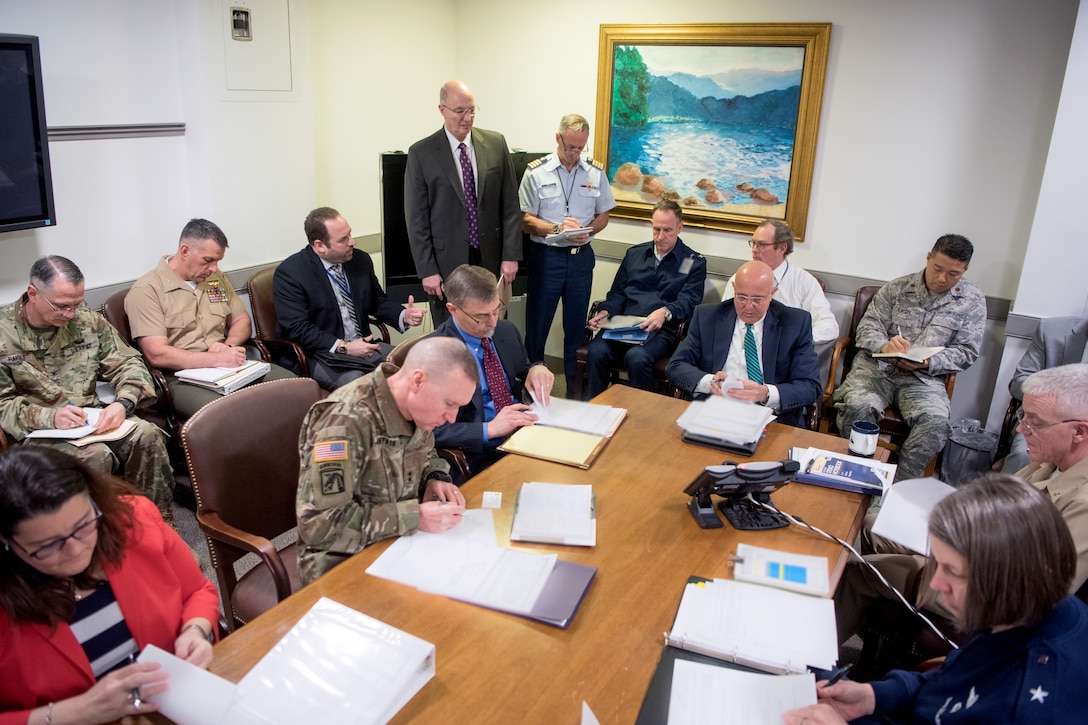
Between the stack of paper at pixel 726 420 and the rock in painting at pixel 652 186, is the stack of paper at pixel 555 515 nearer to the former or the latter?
the stack of paper at pixel 726 420

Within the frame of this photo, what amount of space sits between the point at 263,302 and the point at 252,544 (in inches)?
87.8

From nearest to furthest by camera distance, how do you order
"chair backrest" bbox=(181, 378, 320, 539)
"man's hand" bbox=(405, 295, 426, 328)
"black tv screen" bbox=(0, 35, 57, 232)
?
"chair backrest" bbox=(181, 378, 320, 539) → "black tv screen" bbox=(0, 35, 57, 232) → "man's hand" bbox=(405, 295, 426, 328)

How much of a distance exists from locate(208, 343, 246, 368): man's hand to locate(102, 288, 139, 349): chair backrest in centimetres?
35

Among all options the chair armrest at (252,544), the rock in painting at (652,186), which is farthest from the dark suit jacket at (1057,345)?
the chair armrest at (252,544)

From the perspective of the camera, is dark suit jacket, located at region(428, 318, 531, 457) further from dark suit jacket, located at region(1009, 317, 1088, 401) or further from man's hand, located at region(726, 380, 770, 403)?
dark suit jacket, located at region(1009, 317, 1088, 401)

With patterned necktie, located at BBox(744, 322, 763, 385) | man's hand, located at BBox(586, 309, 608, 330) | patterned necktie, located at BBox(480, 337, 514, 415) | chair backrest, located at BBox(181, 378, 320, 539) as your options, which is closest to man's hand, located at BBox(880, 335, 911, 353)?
patterned necktie, located at BBox(744, 322, 763, 385)

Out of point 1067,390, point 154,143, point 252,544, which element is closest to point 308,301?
point 154,143

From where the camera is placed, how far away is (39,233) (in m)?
3.48

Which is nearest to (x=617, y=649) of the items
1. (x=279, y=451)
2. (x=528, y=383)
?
(x=279, y=451)

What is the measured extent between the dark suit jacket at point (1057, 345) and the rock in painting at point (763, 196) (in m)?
1.56

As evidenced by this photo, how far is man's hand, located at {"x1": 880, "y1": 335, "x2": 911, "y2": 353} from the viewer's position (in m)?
3.95

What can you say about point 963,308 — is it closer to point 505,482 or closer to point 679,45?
point 679,45

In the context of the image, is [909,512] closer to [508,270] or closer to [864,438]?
[864,438]

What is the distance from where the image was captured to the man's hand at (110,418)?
3051 millimetres
